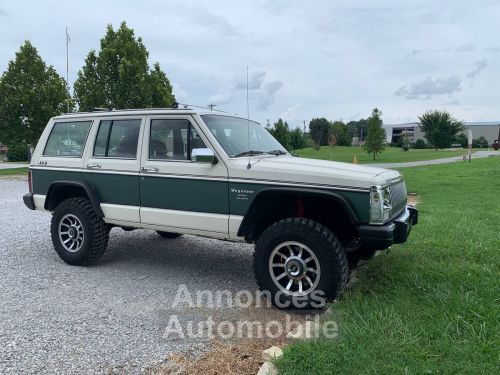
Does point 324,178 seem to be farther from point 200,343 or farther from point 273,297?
point 200,343

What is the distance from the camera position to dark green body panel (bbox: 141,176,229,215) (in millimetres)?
4688

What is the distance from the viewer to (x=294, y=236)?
13.9ft

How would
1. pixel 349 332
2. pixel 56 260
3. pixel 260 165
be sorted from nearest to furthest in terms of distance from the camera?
pixel 349 332
pixel 260 165
pixel 56 260

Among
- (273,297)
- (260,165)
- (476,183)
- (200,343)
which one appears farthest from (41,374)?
(476,183)

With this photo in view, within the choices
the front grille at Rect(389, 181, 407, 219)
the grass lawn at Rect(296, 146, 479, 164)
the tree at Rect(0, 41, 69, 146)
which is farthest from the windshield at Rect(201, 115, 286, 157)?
the grass lawn at Rect(296, 146, 479, 164)

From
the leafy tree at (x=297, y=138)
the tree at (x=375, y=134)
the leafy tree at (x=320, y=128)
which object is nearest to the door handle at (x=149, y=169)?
the tree at (x=375, y=134)

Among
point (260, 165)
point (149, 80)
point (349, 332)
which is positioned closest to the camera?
point (349, 332)

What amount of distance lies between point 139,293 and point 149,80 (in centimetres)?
1734

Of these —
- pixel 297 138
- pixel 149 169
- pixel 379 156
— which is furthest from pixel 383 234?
pixel 297 138

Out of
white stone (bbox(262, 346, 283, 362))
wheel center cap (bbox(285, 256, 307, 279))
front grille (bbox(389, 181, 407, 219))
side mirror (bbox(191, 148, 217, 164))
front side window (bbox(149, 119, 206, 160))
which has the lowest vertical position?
white stone (bbox(262, 346, 283, 362))

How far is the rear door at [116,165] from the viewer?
530 centimetres

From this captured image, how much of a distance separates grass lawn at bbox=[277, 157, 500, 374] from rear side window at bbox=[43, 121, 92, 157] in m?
3.88

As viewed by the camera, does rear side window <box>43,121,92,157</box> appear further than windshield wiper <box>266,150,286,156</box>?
Yes

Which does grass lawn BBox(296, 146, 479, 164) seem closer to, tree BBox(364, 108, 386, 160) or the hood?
tree BBox(364, 108, 386, 160)
